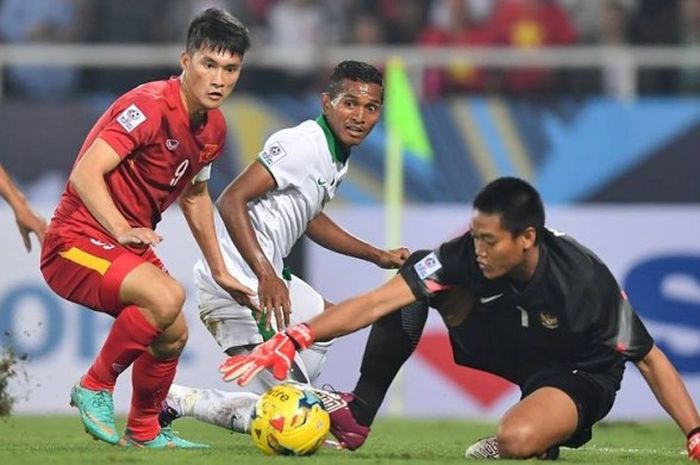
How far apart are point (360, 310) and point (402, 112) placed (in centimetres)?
659

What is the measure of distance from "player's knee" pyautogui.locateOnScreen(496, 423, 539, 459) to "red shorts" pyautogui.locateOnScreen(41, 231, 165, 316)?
195 cm

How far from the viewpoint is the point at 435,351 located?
1411cm

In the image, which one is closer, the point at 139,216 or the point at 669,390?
the point at 669,390

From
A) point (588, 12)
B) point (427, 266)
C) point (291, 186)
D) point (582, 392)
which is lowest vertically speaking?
point (582, 392)

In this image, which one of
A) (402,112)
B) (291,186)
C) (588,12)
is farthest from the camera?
(588,12)

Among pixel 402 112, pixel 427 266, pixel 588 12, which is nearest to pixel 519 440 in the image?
pixel 427 266

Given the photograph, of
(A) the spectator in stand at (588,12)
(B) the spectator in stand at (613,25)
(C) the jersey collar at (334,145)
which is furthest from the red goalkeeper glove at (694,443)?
(A) the spectator in stand at (588,12)

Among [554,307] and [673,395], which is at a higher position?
[554,307]

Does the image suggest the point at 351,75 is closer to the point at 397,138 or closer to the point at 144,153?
the point at 144,153

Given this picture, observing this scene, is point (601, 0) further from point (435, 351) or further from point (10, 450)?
point (10, 450)

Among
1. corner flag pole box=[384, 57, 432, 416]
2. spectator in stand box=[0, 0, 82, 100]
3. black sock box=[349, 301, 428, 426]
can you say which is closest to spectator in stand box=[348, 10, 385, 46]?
corner flag pole box=[384, 57, 432, 416]

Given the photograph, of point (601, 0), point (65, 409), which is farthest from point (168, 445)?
point (601, 0)

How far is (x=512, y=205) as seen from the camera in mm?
8320

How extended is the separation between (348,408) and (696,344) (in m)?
5.85
